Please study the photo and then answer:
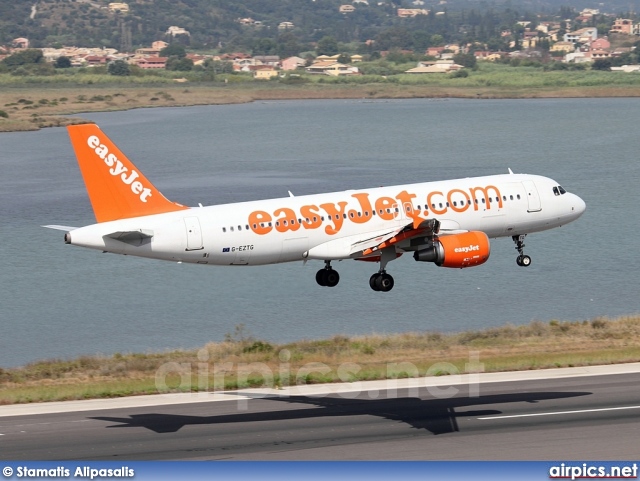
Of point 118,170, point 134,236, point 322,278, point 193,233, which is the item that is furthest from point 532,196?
point 118,170

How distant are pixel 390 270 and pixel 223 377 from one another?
50457 mm

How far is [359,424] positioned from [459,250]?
20.2 metres

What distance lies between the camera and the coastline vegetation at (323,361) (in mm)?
49594

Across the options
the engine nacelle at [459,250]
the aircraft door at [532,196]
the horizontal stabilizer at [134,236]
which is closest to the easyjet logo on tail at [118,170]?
the horizontal stabilizer at [134,236]

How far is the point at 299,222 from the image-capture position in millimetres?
57688

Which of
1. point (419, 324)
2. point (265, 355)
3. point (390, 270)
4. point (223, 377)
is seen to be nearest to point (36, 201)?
point (390, 270)

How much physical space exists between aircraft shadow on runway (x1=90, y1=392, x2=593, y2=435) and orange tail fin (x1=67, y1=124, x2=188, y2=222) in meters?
15.3

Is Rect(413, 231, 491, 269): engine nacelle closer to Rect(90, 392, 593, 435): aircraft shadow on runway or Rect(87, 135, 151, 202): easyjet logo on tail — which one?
Rect(87, 135, 151, 202): easyjet logo on tail

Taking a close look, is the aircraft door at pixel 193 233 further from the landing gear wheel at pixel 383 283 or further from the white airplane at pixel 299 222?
the landing gear wheel at pixel 383 283

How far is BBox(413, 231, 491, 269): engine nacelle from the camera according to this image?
57.8 metres

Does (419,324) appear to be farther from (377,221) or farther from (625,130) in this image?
(625,130)

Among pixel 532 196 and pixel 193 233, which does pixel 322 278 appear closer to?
pixel 193 233

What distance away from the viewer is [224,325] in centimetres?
8262

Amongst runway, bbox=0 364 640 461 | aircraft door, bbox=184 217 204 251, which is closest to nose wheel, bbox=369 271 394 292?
aircraft door, bbox=184 217 204 251
